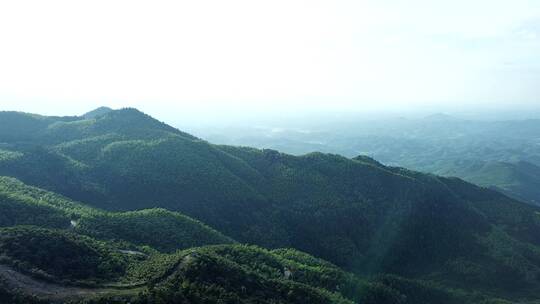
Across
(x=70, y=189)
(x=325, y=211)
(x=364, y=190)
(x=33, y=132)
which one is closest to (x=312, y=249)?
(x=325, y=211)

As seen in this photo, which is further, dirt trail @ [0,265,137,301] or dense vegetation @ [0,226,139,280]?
dense vegetation @ [0,226,139,280]

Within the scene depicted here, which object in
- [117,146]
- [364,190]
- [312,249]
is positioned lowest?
[312,249]

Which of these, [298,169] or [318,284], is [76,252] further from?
[298,169]

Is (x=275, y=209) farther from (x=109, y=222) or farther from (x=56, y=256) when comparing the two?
(x=56, y=256)

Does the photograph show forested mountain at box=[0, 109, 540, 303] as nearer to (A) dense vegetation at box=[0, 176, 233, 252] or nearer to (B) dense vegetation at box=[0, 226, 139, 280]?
(A) dense vegetation at box=[0, 176, 233, 252]

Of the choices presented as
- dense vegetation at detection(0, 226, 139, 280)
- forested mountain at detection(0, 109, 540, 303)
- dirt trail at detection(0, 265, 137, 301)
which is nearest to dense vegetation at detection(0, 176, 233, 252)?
forested mountain at detection(0, 109, 540, 303)

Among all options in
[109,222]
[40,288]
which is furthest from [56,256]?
[109,222]

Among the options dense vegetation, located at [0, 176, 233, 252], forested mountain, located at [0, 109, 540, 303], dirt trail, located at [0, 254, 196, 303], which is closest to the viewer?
dirt trail, located at [0, 254, 196, 303]

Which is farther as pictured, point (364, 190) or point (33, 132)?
point (33, 132)
